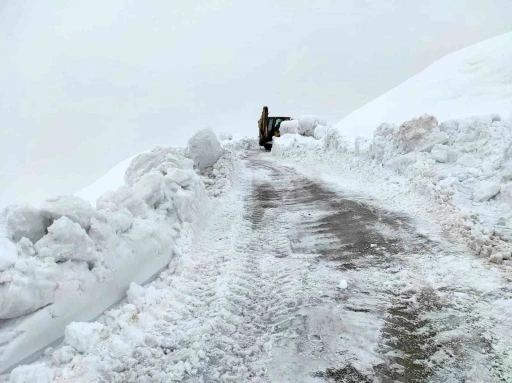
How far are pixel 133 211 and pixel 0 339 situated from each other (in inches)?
98.4

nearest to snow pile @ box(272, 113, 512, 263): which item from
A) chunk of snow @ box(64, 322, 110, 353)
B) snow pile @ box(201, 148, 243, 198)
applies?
snow pile @ box(201, 148, 243, 198)

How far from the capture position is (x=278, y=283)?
4.28 metres

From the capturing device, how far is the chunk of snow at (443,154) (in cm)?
792

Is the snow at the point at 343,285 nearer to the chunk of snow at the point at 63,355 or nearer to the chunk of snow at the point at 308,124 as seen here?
the chunk of snow at the point at 63,355

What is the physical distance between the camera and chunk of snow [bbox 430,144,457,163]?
7.92m

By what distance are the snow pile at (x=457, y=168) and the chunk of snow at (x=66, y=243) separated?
4.29m

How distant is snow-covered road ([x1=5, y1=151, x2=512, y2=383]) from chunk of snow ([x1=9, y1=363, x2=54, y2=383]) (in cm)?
5

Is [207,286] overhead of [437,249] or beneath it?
beneath

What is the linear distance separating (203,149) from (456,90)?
11.5m

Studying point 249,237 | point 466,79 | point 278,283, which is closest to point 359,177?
point 249,237

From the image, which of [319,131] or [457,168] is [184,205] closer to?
[457,168]

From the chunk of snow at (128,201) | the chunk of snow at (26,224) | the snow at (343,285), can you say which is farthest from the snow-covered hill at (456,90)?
the chunk of snow at (26,224)

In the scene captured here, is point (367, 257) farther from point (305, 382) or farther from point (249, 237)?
point (305, 382)

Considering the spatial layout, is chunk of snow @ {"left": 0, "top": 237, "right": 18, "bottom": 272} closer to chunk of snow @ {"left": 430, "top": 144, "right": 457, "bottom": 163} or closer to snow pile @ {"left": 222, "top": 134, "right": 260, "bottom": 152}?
chunk of snow @ {"left": 430, "top": 144, "right": 457, "bottom": 163}
